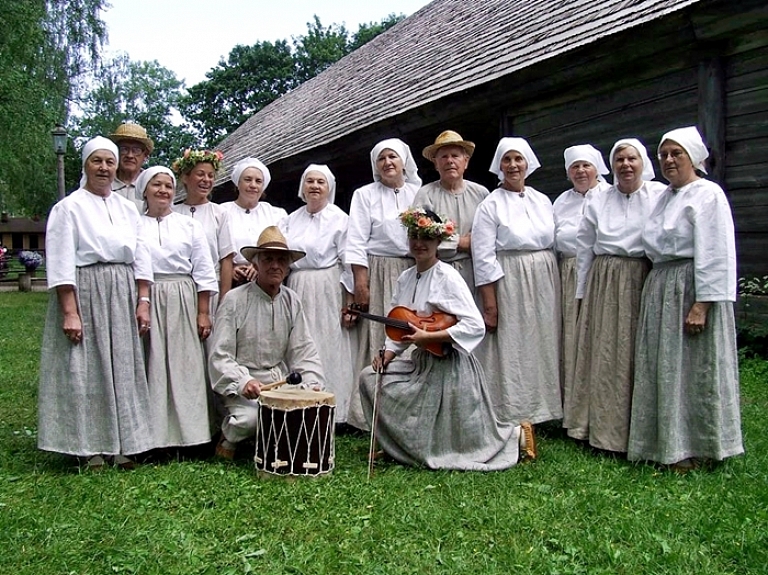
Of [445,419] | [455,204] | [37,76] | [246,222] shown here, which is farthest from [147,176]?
[37,76]

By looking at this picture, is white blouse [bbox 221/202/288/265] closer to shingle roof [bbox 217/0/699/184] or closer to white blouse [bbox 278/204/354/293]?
white blouse [bbox 278/204/354/293]

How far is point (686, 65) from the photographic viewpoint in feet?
21.9

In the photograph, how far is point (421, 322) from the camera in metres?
4.48

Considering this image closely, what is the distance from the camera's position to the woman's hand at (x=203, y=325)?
491 centimetres

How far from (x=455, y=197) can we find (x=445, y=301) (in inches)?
49.0

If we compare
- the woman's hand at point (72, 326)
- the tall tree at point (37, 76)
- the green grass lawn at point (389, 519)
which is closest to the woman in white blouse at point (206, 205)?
the woman's hand at point (72, 326)

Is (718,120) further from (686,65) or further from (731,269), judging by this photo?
(731,269)

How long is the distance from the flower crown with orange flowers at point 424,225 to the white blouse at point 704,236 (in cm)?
124

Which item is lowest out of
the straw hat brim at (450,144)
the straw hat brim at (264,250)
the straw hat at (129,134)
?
the straw hat brim at (264,250)

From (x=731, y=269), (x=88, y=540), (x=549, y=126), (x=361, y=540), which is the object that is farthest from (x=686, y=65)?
(x=88, y=540)

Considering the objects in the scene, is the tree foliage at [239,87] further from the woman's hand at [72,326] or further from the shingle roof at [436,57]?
the woman's hand at [72,326]

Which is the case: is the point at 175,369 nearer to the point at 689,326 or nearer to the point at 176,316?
the point at 176,316

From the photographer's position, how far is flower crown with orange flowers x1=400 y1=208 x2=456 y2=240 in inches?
177

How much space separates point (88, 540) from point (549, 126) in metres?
6.49
